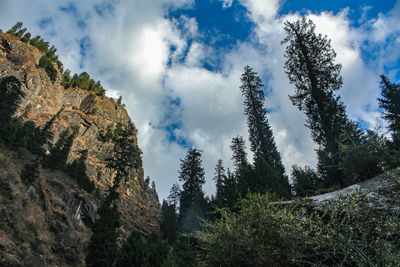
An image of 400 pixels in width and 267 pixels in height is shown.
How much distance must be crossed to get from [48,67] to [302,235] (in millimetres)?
72218

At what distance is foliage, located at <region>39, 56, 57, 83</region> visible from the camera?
55.0 meters

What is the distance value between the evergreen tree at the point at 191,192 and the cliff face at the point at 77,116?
26.1 feet

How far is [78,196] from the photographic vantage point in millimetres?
25688

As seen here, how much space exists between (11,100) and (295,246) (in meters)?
33.9

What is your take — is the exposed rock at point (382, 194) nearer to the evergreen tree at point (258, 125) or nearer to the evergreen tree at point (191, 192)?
the evergreen tree at point (258, 125)

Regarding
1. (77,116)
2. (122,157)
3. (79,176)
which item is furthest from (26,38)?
(122,157)

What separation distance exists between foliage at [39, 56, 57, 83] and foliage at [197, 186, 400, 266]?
69826 mm

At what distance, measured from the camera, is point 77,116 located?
55.9m

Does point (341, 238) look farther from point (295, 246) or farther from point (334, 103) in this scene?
point (334, 103)

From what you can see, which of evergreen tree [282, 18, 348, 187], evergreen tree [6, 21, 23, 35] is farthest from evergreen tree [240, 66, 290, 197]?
evergreen tree [6, 21, 23, 35]

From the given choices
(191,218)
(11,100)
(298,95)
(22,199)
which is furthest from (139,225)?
(298,95)

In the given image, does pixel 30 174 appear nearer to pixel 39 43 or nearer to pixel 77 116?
pixel 77 116

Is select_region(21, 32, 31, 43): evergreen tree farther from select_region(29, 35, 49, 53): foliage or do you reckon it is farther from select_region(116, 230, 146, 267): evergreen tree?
select_region(116, 230, 146, 267): evergreen tree

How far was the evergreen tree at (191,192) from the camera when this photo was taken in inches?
1156
